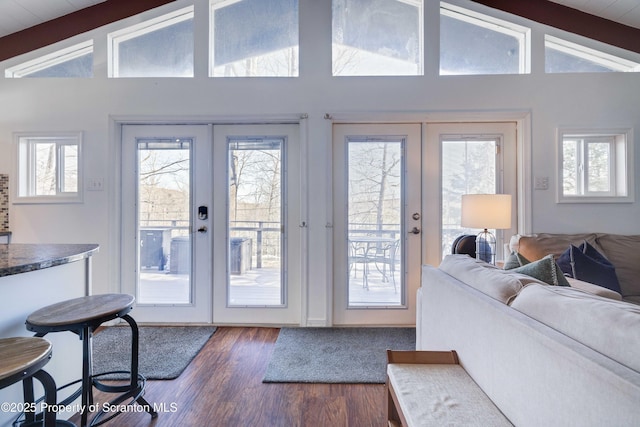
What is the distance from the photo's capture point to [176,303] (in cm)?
285

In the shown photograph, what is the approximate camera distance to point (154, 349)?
2.35 meters

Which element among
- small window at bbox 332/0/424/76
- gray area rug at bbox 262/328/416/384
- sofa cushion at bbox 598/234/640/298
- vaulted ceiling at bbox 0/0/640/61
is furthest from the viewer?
small window at bbox 332/0/424/76

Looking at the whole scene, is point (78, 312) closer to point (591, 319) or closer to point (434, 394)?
point (434, 394)

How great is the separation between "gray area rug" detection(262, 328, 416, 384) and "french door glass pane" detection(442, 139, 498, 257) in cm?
100

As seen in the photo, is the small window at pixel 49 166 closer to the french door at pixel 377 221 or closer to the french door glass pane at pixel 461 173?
the french door at pixel 377 221

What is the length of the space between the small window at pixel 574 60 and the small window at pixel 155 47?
343 centimetres

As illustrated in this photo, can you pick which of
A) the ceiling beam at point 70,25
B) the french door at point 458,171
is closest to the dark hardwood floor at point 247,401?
the french door at point 458,171

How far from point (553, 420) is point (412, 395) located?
44 cm

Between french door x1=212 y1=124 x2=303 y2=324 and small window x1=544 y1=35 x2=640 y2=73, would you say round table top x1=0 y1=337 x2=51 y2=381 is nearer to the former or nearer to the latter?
french door x1=212 y1=124 x2=303 y2=324

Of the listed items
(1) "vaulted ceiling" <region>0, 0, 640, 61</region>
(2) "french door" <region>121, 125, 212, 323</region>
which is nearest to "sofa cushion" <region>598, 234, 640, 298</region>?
(1) "vaulted ceiling" <region>0, 0, 640, 61</region>

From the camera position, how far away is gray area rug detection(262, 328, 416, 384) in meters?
1.97

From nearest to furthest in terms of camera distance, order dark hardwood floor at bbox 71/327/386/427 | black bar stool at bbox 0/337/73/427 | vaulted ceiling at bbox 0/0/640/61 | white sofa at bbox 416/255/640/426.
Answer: white sofa at bbox 416/255/640/426 < black bar stool at bbox 0/337/73/427 < dark hardwood floor at bbox 71/327/386/427 < vaulted ceiling at bbox 0/0/640/61

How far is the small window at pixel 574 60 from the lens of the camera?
276cm

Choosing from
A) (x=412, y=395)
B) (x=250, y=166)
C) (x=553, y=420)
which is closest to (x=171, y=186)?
(x=250, y=166)
